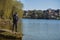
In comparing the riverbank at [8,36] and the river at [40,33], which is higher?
the riverbank at [8,36]

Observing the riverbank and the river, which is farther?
the river

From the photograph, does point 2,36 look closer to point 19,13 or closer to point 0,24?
point 0,24

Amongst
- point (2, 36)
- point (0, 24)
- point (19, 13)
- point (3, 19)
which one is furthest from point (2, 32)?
point (19, 13)

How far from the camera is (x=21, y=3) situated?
915 centimetres

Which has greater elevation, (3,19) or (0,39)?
Result: (3,19)

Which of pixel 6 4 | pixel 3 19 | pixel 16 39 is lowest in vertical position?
pixel 16 39

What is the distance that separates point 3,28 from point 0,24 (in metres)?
0.19

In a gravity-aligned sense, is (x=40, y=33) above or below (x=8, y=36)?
below

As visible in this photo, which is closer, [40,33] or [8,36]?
[8,36]

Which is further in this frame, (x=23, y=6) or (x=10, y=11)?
(x=23, y=6)

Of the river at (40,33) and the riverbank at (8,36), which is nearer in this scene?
the riverbank at (8,36)

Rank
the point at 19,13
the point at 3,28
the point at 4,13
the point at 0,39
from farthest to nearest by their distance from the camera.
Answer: the point at 19,13 < the point at 4,13 < the point at 3,28 < the point at 0,39

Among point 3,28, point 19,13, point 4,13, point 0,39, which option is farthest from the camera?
point 19,13

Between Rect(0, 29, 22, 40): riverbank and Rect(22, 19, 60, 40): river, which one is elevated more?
Rect(0, 29, 22, 40): riverbank
